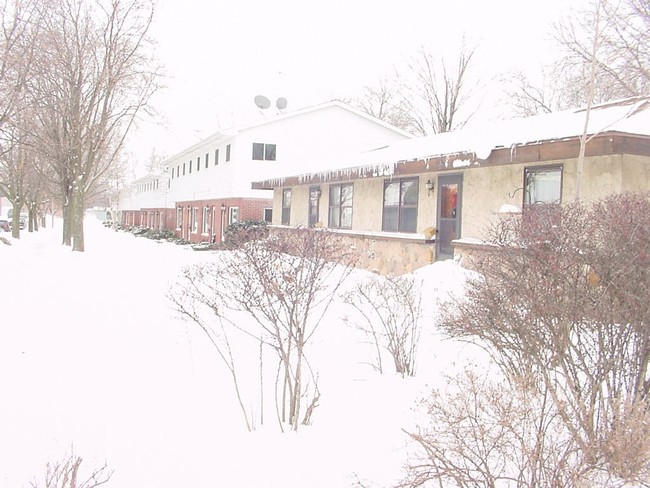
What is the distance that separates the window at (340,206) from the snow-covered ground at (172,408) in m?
8.08

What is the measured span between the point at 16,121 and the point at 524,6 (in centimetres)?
1628

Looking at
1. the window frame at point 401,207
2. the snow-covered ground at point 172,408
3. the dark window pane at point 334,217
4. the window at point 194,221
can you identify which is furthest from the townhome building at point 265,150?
the snow-covered ground at point 172,408

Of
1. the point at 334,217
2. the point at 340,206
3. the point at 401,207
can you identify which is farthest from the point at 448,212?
the point at 334,217

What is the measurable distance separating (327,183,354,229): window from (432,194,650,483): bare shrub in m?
12.5

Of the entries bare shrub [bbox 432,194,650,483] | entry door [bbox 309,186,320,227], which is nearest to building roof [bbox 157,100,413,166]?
entry door [bbox 309,186,320,227]

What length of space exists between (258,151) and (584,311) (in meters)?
22.4

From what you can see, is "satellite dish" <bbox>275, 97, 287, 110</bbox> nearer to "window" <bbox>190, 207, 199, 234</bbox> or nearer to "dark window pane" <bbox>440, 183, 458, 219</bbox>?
"window" <bbox>190, 207, 199, 234</bbox>

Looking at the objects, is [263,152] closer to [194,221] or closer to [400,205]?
[194,221]

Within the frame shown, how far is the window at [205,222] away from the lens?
29.5 m

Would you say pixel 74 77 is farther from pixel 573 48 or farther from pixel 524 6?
pixel 573 48

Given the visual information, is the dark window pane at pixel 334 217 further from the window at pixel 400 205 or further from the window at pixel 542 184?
the window at pixel 542 184

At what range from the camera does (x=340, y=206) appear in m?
17.1

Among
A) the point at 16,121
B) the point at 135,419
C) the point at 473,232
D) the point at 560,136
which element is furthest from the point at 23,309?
the point at 16,121

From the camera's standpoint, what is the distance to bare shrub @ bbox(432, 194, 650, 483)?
346cm
